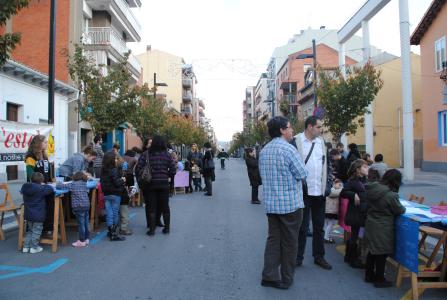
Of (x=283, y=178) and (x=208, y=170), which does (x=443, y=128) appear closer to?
(x=208, y=170)

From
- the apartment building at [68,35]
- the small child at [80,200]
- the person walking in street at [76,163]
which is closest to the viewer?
the small child at [80,200]

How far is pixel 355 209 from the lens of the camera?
6070 mm

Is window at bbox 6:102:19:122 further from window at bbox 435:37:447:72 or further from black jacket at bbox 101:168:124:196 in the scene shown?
window at bbox 435:37:447:72

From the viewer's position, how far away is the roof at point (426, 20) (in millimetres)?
24392

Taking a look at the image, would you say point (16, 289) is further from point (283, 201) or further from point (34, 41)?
point (34, 41)

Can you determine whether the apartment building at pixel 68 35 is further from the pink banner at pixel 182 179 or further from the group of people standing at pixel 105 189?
the group of people standing at pixel 105 189

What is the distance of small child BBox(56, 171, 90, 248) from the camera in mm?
7329

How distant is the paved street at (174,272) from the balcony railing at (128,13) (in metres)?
23.6

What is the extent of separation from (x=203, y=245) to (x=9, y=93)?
42.7ft

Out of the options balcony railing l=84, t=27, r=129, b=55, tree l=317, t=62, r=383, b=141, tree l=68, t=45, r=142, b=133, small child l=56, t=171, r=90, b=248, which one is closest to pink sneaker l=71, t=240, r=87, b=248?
small child l=56, t=171, r=90, b=248

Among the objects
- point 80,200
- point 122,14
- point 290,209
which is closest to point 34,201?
point 80,200

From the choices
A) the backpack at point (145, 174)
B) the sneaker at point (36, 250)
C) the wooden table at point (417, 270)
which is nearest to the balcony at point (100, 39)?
the backpack at point (145, 174)

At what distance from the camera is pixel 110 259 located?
21.5 ft

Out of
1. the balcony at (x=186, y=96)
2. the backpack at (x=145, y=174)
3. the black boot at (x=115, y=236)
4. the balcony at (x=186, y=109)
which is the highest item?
the balcony at (x=186, y=96)
